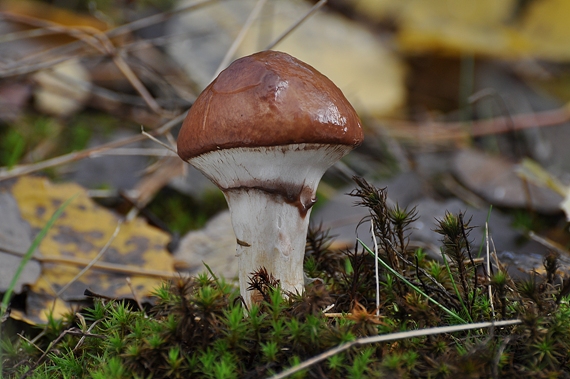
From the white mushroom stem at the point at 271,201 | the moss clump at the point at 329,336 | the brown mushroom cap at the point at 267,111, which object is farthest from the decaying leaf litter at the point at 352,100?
the brown mushroom cap at the point at 267,111

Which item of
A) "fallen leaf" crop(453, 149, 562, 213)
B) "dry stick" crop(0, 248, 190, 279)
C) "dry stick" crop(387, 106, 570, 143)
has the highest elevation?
"dry stick" crop(387, 106, 570, 143)

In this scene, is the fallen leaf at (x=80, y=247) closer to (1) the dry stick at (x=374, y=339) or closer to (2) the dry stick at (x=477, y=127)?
(1) the dry stick at (x=374, y=339)

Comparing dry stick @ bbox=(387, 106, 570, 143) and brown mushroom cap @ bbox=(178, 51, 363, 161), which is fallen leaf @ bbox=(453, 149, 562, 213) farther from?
brown mushroom cap @ bbox=(178, 51, 363, 161)

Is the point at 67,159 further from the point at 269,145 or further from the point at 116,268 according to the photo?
the point at 269,145

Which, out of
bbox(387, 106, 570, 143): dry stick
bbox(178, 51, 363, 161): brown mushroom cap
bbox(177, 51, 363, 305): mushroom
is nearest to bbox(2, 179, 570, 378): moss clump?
bbox(177, 51, 363, 305): mushroom

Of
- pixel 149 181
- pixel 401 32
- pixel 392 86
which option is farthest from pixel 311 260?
pixel 401 32

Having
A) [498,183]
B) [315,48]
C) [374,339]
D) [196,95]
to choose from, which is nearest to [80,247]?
[374,339]

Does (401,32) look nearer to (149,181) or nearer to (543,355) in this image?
(149,181)

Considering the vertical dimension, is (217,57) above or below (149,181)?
above
